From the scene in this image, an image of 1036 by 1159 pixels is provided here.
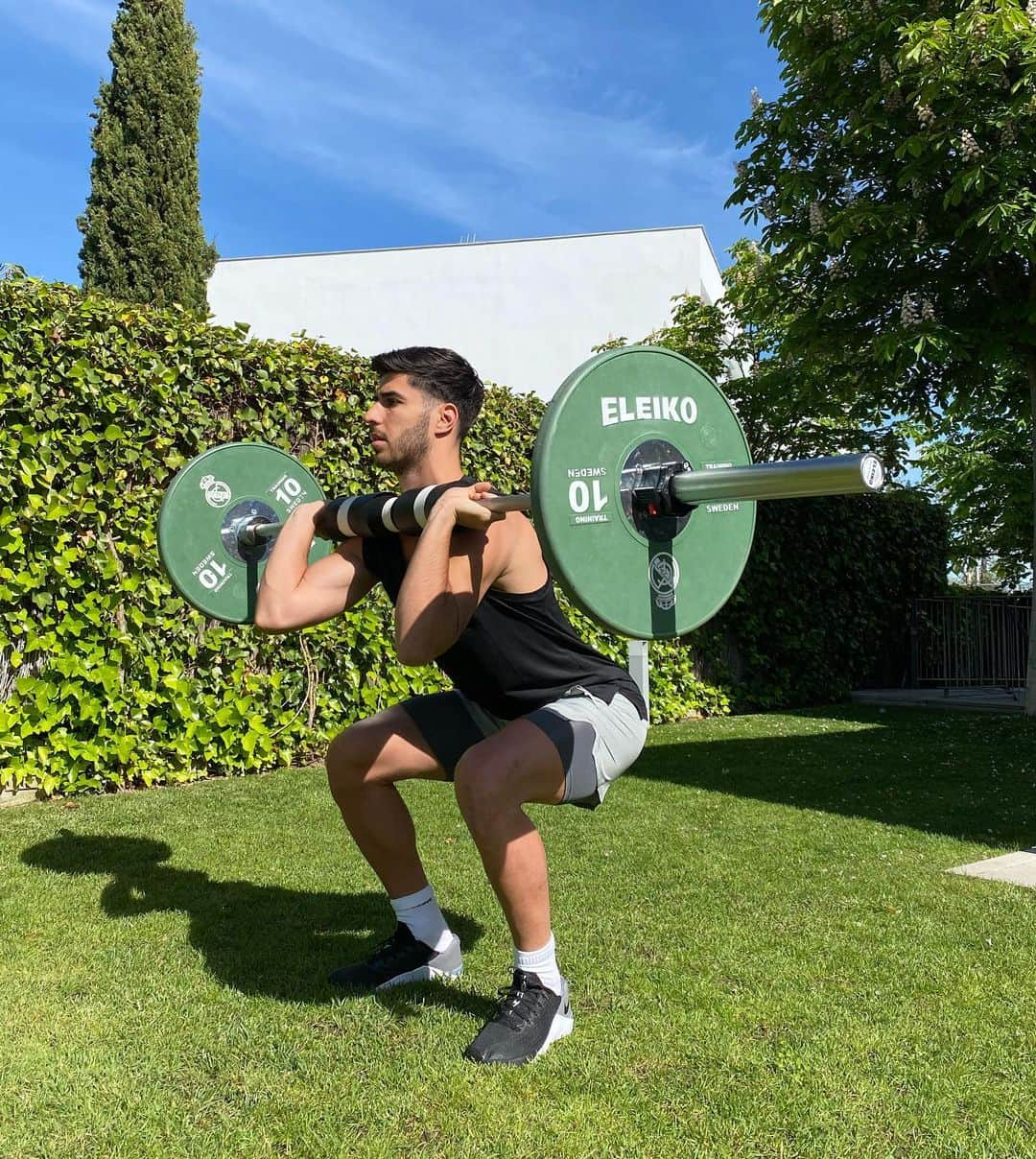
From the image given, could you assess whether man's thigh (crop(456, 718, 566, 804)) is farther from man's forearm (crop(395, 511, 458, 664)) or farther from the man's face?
the man's face

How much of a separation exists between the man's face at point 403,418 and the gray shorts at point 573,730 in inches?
27.9

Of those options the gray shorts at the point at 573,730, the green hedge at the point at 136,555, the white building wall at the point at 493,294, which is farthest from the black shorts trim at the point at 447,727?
the white building wall at the point at 493,294

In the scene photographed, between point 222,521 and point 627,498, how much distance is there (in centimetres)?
158

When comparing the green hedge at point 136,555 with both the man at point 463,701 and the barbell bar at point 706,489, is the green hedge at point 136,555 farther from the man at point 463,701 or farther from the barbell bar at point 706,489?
the barbell bar at point 706,489

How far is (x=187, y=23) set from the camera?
13.7 m

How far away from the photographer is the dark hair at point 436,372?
8.44ft

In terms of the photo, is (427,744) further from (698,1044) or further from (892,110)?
(892,110)

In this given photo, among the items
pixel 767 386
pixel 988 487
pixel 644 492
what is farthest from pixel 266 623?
pixel 988 487

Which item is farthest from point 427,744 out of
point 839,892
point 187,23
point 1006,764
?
point 187,23

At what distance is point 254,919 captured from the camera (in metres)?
3.31

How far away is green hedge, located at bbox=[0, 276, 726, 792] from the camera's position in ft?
16.1

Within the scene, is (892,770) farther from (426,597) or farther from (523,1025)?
(426,597)

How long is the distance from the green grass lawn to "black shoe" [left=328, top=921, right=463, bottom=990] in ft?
0.19

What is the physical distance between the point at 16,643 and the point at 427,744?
317 centimetres
